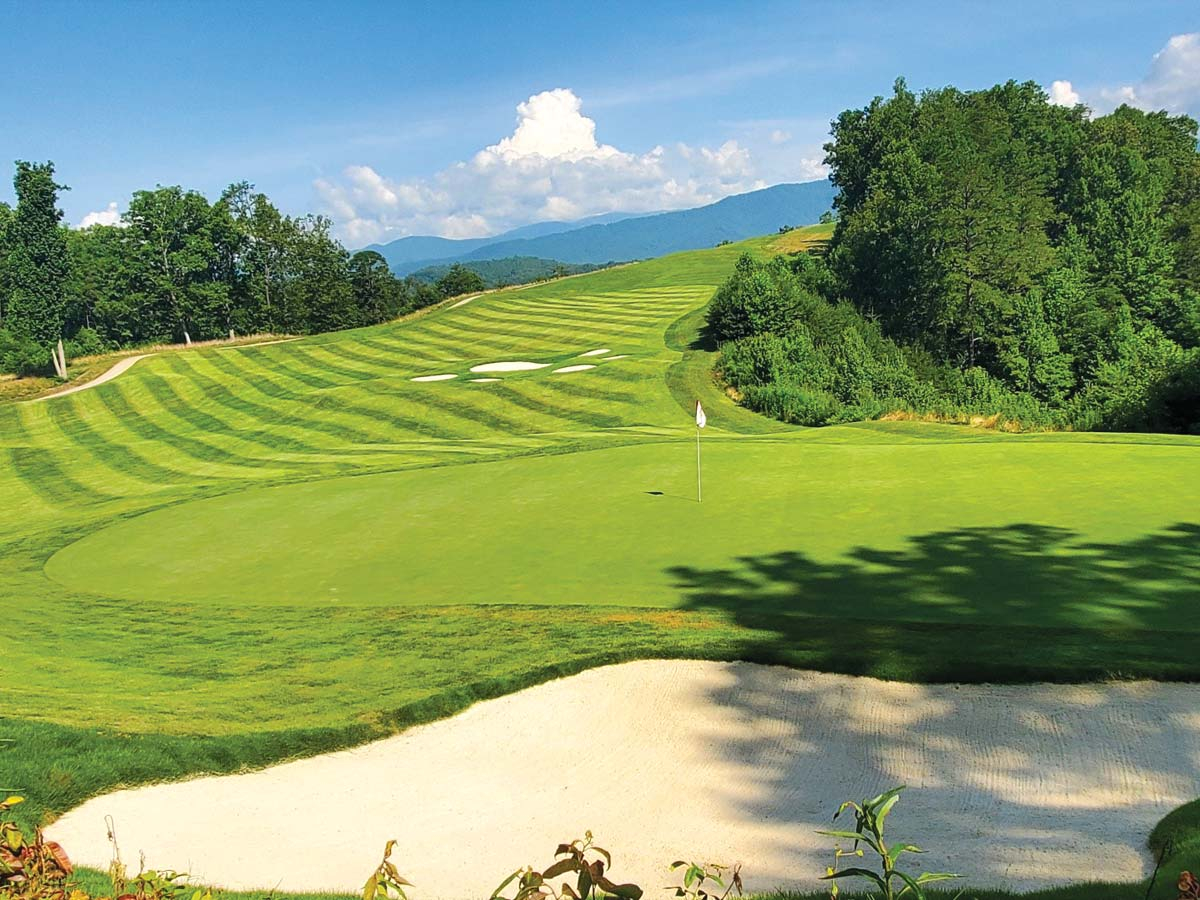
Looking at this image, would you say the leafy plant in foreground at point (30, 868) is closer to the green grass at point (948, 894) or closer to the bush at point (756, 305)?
the green grass at point (948, 894)

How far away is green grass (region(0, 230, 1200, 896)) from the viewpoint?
28.1 feet

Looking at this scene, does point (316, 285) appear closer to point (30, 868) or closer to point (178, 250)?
point (178, 250)

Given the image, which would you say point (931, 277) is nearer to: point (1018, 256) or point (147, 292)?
point (1018, 256)

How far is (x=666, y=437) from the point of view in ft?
85.1

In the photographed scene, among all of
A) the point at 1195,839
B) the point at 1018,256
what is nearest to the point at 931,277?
the point at 1018,256

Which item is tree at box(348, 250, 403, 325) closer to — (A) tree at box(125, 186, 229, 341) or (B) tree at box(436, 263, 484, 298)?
(B) tree at box(436, 263, 484, 298)

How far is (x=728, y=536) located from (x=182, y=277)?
73.5 metres

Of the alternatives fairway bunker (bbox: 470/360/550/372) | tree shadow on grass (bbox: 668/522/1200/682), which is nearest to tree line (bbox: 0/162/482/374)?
fairway bunker (bbox: 470/360/550/372)

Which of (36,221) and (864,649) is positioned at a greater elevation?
(36,221)

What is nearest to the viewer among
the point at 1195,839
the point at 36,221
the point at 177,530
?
the point at 1195,839

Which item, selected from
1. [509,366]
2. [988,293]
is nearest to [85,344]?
[509,366]

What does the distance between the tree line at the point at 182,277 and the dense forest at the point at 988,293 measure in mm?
41904

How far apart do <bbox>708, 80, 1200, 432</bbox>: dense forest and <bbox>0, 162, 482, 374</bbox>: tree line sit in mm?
41904

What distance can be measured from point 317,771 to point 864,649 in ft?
18.0
